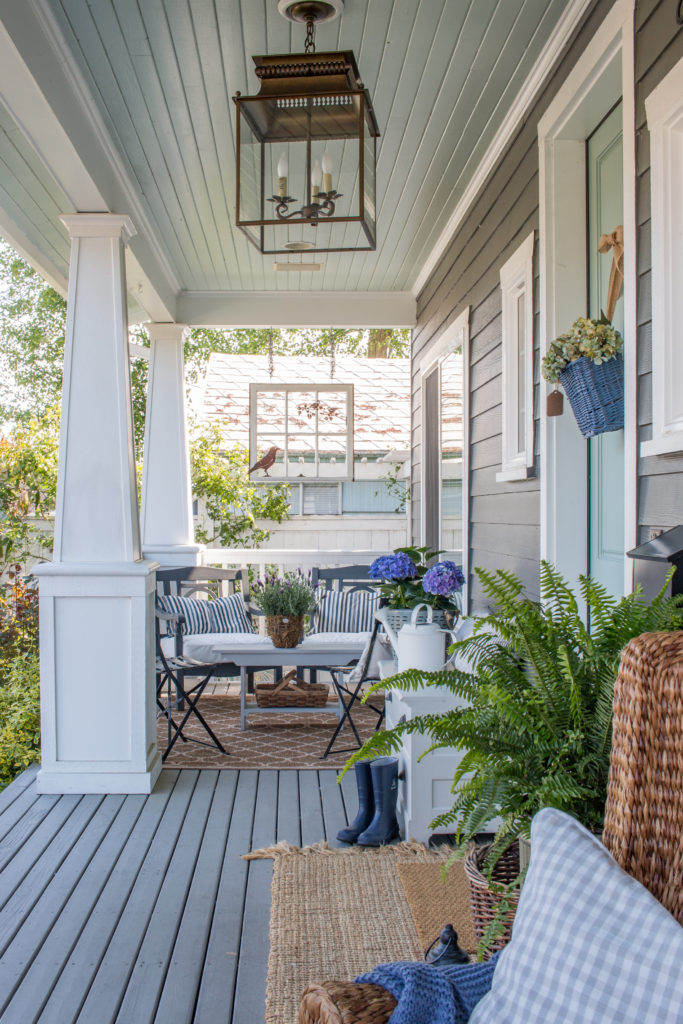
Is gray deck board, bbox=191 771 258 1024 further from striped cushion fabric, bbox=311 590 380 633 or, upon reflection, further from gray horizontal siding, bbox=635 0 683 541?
striped cushion fabric, bbox=311 590 380 633

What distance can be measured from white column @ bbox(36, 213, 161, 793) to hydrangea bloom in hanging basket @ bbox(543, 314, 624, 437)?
6.84ft

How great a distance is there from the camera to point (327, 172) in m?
2.84

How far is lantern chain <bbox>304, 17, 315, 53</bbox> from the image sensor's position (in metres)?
2.76

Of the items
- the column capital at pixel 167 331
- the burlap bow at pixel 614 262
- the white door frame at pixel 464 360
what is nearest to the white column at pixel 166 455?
the column capital at pixel 167 331

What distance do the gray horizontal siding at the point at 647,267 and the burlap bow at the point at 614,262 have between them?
0.30 metres

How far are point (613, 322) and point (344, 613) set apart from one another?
126 inches

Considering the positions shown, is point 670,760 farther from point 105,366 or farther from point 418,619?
point 105,366

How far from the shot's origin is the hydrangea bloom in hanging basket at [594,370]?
7.75 feet

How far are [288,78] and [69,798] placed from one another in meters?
2.84

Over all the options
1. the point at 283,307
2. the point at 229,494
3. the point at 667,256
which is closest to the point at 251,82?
the point at 667,256

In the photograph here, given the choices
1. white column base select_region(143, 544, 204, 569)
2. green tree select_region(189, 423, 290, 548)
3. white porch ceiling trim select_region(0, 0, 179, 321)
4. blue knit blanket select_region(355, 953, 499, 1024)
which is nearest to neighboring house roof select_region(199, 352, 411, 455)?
green tree select_region(189, 423, 290, 548)

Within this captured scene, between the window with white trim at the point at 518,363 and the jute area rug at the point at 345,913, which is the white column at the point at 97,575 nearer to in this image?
the jute area rug at the point at 345,913

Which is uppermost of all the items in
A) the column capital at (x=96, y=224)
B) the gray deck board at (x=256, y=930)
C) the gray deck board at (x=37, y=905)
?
the column capital at (x=96, y=224)

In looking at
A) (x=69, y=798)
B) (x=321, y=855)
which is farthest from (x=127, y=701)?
(x=321, y=855)
